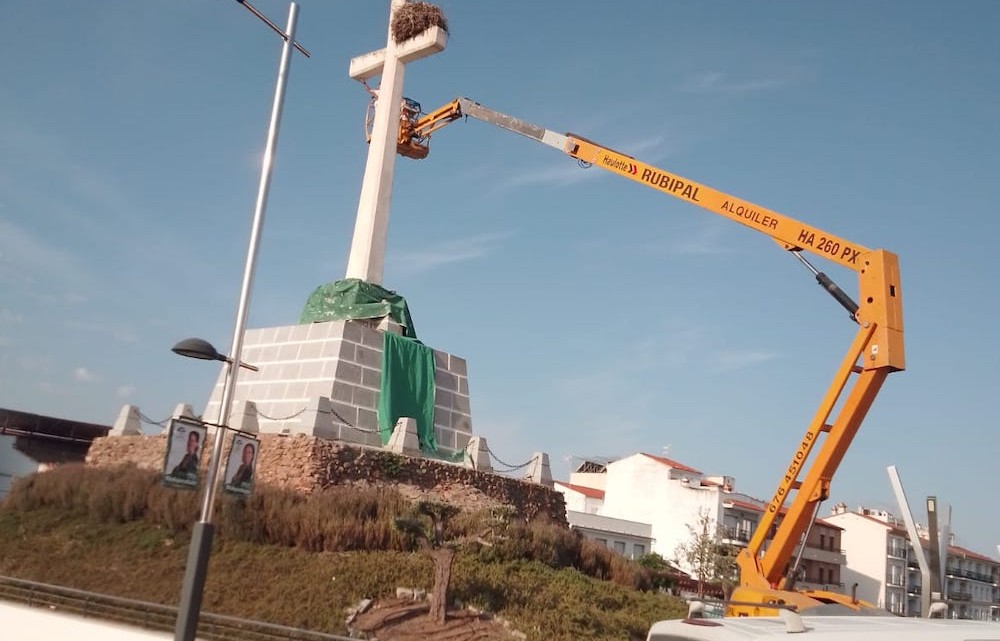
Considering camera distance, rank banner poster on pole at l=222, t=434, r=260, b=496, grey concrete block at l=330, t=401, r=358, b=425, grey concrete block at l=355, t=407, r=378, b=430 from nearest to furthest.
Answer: banner poster on pole at l=222, t=434, r=260, b=496, grey concrete block at l=330, t=401, r=358, b=425, grey concrete block at l=355, t=407, r=378, b=430

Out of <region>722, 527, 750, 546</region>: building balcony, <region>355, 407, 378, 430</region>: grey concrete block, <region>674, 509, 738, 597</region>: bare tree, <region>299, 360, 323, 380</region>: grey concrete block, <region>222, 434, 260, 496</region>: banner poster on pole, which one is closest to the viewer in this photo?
<region>222, 434, 260, 496</region>: banner poster on pole

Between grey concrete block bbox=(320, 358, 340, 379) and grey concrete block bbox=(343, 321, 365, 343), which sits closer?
grey concrete block bbox=(320, 358, 340, 379)

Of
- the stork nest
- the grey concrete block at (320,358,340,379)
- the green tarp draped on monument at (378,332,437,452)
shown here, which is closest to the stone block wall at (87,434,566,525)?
the green tarp draped on monument at (378,332,437,452)

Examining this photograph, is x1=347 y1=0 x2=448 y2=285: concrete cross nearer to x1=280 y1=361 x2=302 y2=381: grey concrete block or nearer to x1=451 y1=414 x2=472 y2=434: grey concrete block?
x1=280 y1=361 x2=302 y2=381: grey concrete block

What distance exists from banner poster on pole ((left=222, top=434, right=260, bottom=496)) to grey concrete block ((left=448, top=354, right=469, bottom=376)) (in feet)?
53.8

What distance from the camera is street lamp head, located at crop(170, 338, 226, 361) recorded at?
320 inches

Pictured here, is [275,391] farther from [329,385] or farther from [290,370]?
[329,385]

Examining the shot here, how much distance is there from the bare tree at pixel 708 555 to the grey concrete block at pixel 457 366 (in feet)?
58.7

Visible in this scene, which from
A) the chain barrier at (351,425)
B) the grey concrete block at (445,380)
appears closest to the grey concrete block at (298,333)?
the chain barrier at (351,425)

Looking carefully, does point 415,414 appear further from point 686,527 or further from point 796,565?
point 686,527

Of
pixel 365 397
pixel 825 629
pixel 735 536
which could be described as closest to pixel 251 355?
pixel 365 397

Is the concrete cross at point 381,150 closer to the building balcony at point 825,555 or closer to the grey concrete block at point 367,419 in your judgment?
the grey concrete block at point 367,419

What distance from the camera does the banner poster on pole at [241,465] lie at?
341 inches

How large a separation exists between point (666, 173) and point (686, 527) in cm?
3579
